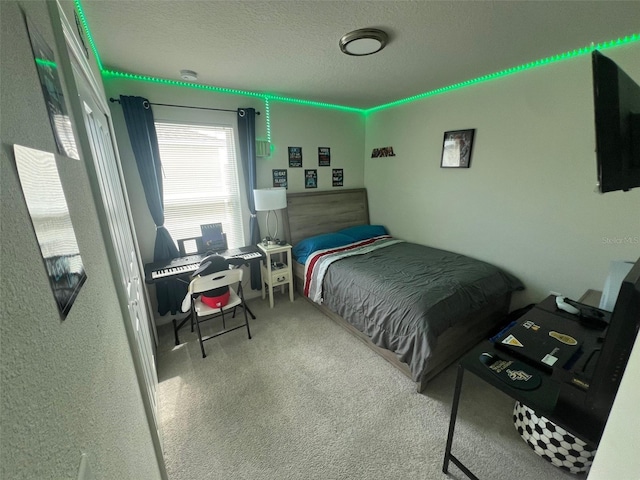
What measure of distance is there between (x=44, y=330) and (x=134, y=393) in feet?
2.64

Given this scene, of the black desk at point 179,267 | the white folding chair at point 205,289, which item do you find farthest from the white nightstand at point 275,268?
the white folding chair at point 205,289

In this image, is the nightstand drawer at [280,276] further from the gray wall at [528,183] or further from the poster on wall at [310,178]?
the gray wall at [528,183]

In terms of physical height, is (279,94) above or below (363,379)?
above

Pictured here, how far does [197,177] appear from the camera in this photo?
284 centimetres

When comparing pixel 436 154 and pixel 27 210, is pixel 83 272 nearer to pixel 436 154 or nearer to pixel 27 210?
pixel 27 210

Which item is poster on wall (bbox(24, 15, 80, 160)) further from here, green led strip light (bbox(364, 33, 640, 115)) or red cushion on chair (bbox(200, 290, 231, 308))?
green led strip light (bbox(364, 33, 640, 115))

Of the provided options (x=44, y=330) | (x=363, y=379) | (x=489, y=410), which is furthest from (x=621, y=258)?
(x=44, y=330)

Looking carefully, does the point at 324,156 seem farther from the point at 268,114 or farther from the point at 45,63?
the point at 45,63

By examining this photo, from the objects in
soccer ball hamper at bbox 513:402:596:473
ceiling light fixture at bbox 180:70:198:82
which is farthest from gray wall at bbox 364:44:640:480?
ceiling light fixture at bbox 180:70:198:82

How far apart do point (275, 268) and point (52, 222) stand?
269 cm

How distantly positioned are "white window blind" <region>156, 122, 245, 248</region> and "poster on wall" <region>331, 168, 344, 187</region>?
142cm

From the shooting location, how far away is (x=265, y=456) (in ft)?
5.02

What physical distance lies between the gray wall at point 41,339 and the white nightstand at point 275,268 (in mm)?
2247

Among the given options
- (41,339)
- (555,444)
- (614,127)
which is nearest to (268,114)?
(614,127)
